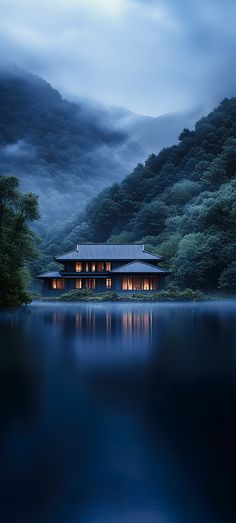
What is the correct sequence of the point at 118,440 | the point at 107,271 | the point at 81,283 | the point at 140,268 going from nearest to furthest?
the point at 118,440 → the point at 140,268 → the point at 81,283 → the point at 107,271

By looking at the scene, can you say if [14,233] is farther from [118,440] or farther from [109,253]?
[118,440]

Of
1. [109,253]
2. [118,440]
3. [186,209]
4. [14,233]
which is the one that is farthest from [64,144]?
[118,440]

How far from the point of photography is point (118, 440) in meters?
5.03

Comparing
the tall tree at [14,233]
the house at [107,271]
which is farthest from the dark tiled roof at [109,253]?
the tall tree at [14,233]

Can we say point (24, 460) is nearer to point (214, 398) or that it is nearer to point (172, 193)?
point (214, 398)

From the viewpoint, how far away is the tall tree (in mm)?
32781

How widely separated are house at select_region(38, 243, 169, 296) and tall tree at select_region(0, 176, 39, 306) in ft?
61.1

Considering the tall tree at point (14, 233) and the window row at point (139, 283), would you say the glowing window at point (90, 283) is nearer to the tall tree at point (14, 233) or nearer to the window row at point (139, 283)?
the window row at point (139, 283)

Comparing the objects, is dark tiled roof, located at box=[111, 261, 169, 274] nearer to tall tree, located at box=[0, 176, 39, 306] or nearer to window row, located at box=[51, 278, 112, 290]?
window row, located at box=[51, 278, 112, 290]

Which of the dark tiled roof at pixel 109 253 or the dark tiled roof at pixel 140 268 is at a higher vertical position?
the dark tiled roof at pixel 109 253

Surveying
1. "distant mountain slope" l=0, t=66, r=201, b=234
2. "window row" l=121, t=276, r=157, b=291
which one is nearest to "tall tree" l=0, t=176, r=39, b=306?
"window row" l=121, t=276, r=157, b=291

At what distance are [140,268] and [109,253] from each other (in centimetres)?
630

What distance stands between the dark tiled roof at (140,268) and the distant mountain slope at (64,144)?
57.5 m

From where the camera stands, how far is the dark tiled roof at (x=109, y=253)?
55688 millimetres
